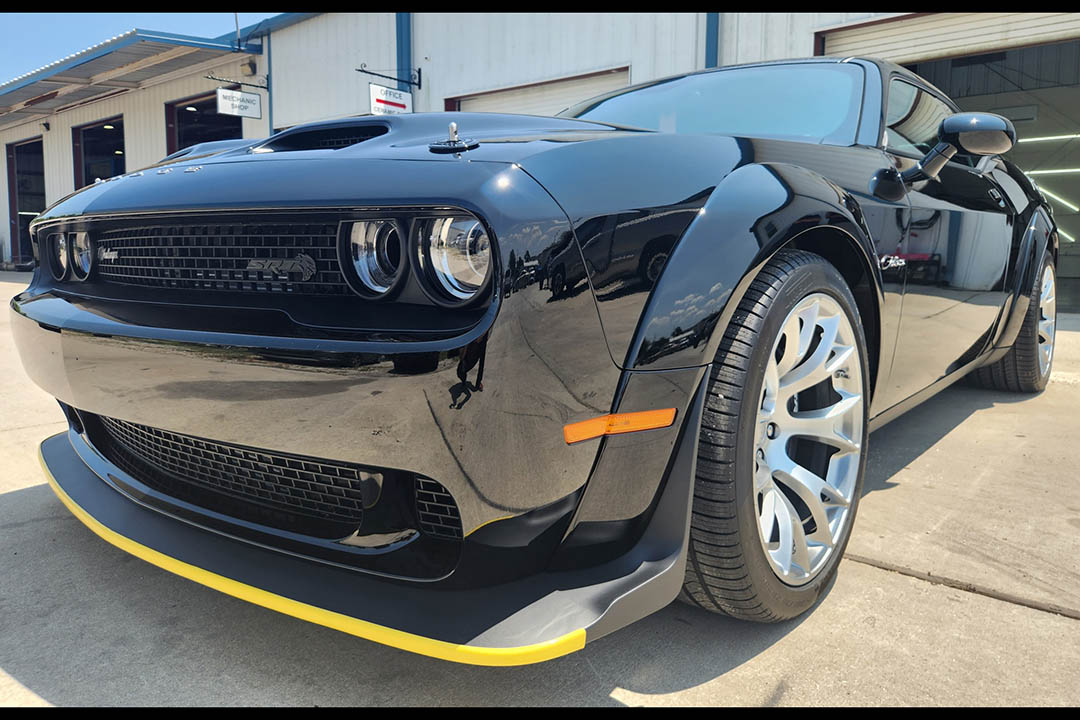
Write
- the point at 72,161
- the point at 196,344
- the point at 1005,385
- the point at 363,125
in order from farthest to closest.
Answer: the point at 72,161 < the point at 1005,385 < the point at 363,125 < the point at 196,344

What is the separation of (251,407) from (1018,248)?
3046mm

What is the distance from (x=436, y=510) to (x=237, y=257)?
58 centimetres

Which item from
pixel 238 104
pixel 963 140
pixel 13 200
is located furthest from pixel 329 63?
pixel 13 200

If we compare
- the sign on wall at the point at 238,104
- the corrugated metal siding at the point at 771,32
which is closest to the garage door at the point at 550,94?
the corrugated metal siding at the point at 771,32

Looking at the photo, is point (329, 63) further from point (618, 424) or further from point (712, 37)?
point (618, 424)

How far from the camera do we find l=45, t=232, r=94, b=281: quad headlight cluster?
1.83 m

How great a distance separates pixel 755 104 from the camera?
2.38 m

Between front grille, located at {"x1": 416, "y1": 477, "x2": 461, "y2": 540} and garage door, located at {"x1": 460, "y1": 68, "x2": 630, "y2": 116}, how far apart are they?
8189 mm

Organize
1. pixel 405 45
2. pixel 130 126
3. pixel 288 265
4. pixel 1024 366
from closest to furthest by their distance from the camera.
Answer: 1. pixel 288 265
2. pixel 1024 366
3. pixel 405 45
4. pixel 130 126

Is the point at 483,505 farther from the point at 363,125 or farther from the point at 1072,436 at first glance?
the point at 1072,436

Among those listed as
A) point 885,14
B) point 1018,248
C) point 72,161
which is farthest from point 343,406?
point 72,161

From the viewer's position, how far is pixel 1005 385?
3869 millimetres

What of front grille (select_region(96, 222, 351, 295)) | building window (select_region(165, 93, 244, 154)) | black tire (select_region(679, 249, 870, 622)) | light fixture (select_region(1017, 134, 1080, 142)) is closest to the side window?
black tire (select_region(679, 249, 870, 622))

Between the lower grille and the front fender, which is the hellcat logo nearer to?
the lower grille
